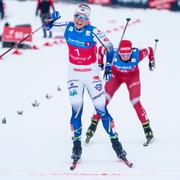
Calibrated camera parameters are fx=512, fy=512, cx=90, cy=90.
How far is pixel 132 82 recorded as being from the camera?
9.37 m

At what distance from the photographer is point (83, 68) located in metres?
8.22

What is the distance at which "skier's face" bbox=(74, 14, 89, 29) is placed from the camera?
8.03 m

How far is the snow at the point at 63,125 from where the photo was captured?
7.93 meters

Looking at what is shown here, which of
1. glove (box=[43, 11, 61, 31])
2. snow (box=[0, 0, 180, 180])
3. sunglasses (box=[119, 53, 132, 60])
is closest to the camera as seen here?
snow (box=[0, 0, 180, 180])

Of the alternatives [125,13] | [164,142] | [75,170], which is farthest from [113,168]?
[125,13]

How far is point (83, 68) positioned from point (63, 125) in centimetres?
275

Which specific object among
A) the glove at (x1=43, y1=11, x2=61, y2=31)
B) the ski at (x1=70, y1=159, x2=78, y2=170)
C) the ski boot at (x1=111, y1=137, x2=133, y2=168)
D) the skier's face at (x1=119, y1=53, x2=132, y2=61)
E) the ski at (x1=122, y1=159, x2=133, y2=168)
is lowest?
the ski at (x1=70, y1=159, x2=78, y2=170)

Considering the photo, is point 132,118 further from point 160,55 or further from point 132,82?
point 160,55

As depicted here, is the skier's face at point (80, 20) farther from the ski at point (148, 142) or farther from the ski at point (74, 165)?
the ski at point (148, 142)

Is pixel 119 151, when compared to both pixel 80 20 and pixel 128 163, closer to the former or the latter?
pixel 128 163

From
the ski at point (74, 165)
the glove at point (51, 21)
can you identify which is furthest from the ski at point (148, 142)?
the glove at point (51, 21)

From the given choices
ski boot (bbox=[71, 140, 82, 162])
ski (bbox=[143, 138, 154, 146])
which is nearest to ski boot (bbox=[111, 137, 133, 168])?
ski boot (bbox=[71, 140, 82, 162])

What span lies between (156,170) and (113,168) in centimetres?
66

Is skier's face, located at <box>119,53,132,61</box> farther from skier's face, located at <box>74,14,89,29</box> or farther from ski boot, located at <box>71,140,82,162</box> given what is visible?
ski boot, located at <box>71,140,82,162</box>
